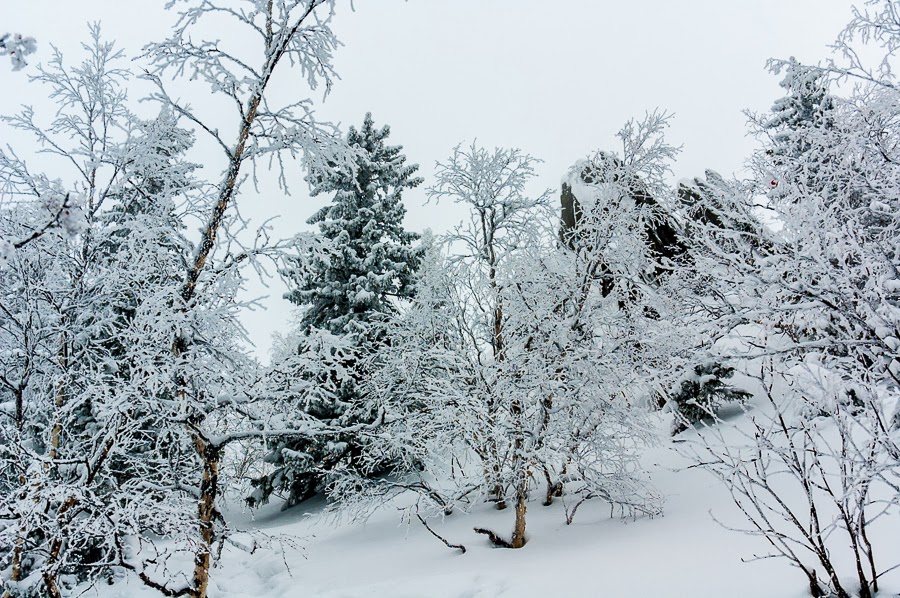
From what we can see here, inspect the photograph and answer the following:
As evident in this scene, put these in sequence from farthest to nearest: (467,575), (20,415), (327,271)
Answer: (327,271), (467,575), (20,415)

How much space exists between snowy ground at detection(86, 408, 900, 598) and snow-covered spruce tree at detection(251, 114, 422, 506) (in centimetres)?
244

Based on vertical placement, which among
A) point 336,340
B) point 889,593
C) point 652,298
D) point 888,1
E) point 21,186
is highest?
point 888,1

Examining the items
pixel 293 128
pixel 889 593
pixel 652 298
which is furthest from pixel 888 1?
pixel 293 128

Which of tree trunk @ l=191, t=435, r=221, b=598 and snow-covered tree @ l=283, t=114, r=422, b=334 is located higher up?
snow-covered tree @ l=283, t=114, r=422, b=334

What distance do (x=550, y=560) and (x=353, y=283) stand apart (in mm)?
10019

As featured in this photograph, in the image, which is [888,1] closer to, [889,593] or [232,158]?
[889,593]

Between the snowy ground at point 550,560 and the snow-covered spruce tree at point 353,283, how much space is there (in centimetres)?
244

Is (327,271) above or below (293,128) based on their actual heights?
above

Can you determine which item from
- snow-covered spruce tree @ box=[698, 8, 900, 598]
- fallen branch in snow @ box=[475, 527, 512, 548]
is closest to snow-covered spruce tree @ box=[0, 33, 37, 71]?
snow-covered spruce tree @ box=[698, 8, 900, 598]

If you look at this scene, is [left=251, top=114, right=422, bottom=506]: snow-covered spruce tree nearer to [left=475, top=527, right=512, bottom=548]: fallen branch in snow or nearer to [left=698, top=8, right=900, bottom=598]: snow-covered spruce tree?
[left=475, top=527, right=512, bottom=548]: fallen branch in snow

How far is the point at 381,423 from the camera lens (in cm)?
574

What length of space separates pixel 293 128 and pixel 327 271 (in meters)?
10.4

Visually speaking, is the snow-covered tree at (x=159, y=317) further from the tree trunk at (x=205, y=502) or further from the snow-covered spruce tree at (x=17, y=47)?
the snow-covered spruce tree at (x=17, y=47)

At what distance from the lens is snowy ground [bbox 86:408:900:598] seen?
217 inches
